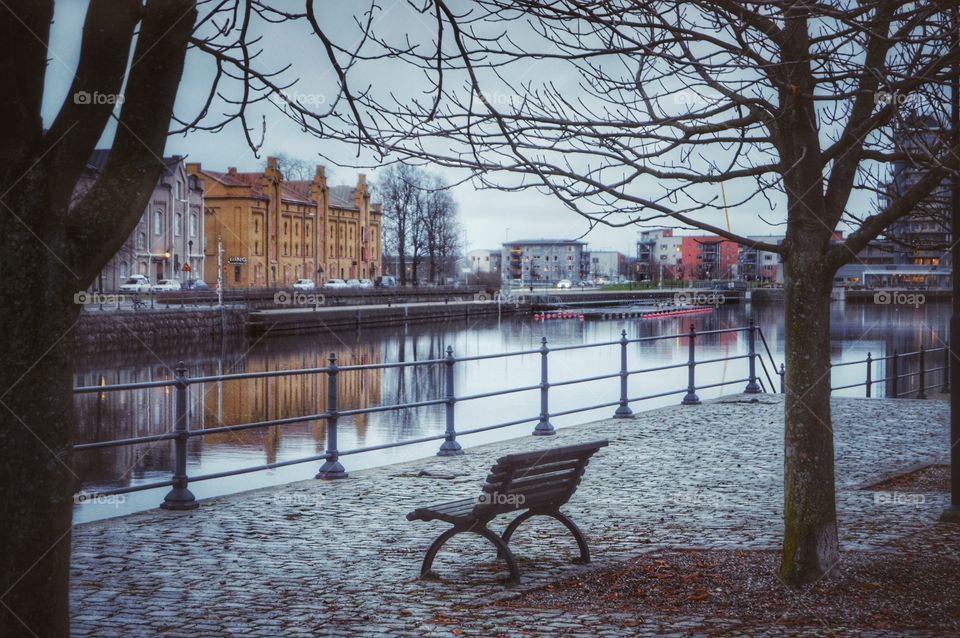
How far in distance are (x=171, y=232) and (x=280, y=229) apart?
22.3 meters

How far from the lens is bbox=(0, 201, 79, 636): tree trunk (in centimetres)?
407

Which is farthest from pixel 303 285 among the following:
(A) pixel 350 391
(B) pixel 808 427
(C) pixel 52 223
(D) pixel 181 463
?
(C) pixel 52 223

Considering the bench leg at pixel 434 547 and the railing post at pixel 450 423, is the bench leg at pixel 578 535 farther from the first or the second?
the railing post at pixel 450 423

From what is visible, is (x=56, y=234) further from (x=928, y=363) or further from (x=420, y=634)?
(x=928, y=363)

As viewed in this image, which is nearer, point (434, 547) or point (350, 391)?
point (434, 547)

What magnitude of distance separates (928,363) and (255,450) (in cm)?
3477

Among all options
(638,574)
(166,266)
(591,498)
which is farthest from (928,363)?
(166,266)

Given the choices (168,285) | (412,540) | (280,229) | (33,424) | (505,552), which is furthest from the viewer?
(280,229)

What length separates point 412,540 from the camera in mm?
8305

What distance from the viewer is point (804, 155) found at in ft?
21.0

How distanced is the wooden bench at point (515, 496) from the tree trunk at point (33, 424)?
9.54 ft

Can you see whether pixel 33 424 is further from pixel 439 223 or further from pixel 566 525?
pixel 439 223

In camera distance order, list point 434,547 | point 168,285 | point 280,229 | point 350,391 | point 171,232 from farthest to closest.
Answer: point 280,229, point 171,232, point 168,285, point 350,391, point 434,547

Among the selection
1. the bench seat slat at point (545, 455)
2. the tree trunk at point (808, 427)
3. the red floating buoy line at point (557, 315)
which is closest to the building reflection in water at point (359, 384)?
the bench seat slat at point (545, 455)
